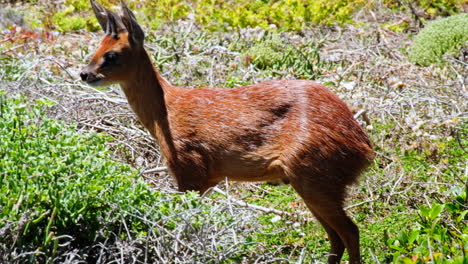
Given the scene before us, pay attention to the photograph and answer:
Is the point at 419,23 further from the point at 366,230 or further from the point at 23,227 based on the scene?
the point at 23,227

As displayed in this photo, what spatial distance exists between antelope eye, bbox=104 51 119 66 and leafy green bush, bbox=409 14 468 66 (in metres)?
4.30

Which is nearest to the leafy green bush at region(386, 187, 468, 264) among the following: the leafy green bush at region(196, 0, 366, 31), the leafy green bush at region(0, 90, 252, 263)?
the leafy green bush at region(0, 90, 252, 263)

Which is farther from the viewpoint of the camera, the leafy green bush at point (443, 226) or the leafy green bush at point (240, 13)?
the leafy green bush at point (240, 13)

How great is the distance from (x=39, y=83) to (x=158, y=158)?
1.52m

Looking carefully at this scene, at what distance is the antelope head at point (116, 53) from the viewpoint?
201 inches

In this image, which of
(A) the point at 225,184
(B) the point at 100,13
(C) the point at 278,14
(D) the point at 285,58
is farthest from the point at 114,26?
(C) the point at 278,14

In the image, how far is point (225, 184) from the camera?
5.41 m

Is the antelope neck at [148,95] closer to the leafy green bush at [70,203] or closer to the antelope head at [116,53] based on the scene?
the antelope head at [116,53]

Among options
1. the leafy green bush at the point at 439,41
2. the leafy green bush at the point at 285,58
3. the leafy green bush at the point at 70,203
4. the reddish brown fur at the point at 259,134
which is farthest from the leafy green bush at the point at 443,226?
the leafy green bush at the point at 285,58

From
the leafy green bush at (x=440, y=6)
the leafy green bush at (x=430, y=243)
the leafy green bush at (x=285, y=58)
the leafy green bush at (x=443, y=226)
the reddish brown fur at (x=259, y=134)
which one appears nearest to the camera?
the leafy green bush at (x=430, y=243)

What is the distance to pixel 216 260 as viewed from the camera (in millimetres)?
3709

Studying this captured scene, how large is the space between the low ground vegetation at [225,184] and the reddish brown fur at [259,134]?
0.27 meters

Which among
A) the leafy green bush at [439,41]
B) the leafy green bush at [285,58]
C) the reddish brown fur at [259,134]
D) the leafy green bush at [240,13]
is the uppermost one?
the reddish brown fur at [259,134]

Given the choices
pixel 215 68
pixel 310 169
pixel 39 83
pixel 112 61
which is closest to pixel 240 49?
pixel 215 68
